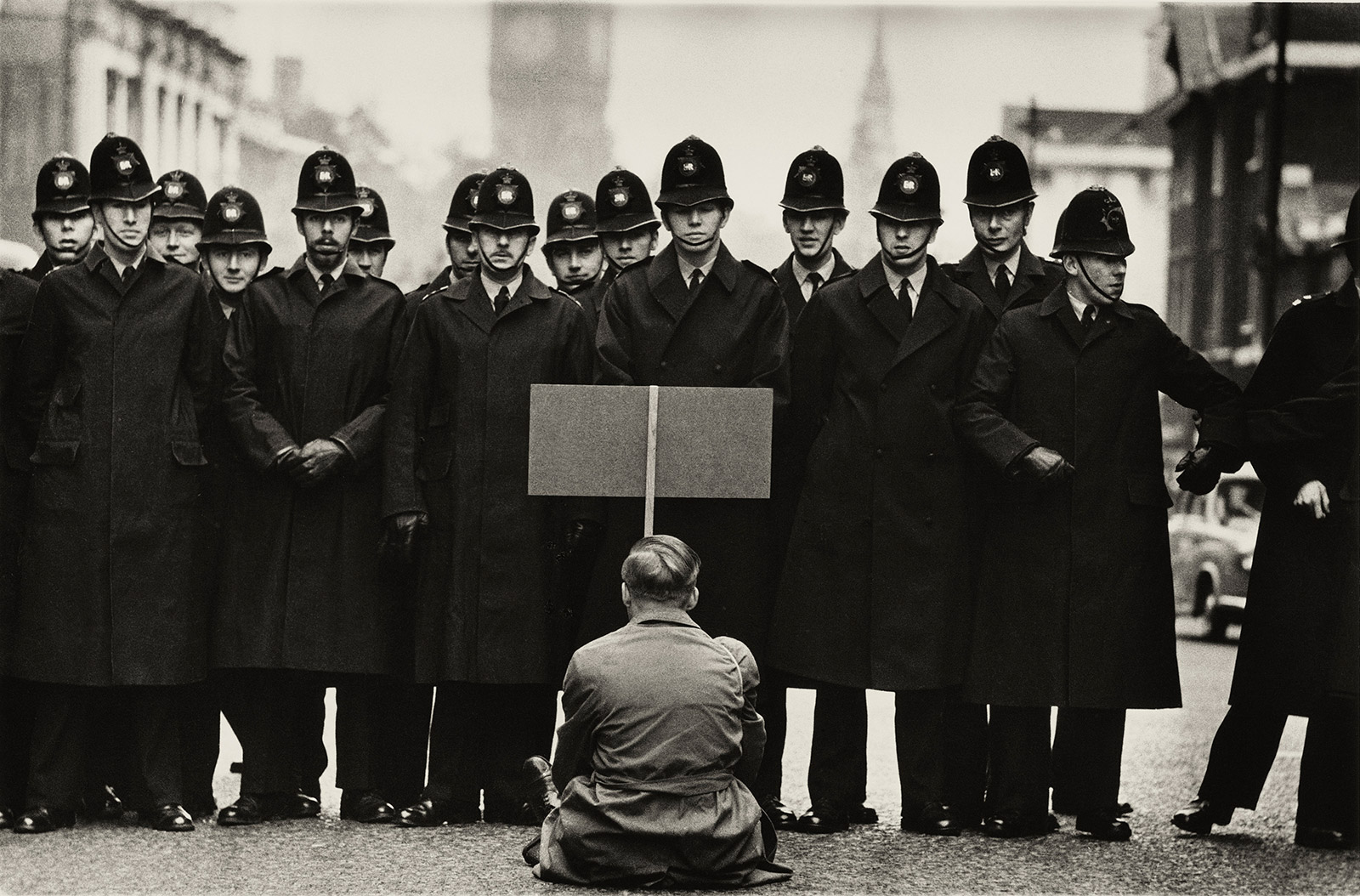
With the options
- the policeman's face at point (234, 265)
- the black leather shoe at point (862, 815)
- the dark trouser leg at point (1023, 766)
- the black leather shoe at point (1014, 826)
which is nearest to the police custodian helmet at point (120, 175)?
the policeman's face at point (234, 265)

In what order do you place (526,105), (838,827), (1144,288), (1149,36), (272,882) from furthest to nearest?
(1144,288) → (1149,36) → (526,105) → (838,827) → (272,882)

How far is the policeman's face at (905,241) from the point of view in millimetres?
7918

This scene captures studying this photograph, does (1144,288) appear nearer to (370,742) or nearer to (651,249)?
(651,249)

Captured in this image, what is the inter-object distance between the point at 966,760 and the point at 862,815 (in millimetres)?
488

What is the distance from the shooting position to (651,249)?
32.6 ft

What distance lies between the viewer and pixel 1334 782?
764 centimetres

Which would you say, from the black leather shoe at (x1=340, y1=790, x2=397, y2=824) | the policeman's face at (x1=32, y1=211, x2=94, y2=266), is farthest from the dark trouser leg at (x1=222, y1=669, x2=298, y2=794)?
the policeman's face at (x1=32, y1=211, x2=94, y2=266)

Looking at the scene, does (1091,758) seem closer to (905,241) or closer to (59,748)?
(905,241)

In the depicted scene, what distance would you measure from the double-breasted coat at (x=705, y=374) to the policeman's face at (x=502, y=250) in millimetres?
427

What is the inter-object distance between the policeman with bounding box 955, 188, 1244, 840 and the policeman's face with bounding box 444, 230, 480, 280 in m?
2.86

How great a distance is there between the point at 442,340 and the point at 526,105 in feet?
53.2

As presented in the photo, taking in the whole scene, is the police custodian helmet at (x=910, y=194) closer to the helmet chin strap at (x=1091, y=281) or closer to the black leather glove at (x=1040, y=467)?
the helmet chin strap at (x=1091, y=281)

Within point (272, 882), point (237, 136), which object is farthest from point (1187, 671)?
point (237, 136)

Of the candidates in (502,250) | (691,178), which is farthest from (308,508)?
(691,178)
